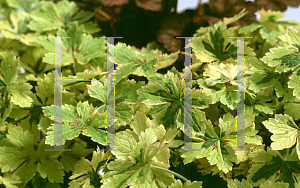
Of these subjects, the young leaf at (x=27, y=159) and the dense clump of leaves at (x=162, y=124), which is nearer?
the dense clump of leaves at (x=162, y=124)

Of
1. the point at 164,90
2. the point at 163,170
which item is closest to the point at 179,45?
the point at 164,90

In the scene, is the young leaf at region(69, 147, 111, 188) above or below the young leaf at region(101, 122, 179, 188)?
below

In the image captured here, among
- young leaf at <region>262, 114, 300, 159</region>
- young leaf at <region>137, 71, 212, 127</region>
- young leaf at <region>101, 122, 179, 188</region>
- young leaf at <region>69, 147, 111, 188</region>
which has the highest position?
young leaf at <region>137, 71, 212, 127</region>

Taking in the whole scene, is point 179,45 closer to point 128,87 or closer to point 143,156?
point 128,87

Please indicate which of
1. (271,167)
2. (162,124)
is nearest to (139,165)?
(162,124)

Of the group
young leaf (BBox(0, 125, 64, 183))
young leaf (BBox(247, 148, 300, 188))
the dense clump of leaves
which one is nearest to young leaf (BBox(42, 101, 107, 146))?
the dense clump of leaves

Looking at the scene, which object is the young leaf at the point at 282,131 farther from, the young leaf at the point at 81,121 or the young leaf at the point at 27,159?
the young leaf at the point at 27,159

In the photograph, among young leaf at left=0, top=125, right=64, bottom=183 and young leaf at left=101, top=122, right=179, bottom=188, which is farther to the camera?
young leaf at left=0, top=125, right=64, bottom=183

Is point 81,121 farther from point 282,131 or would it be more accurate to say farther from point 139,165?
point 282,131

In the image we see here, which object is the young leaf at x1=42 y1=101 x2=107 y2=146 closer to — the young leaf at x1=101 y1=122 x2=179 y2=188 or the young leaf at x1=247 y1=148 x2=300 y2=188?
the young leaf at x1=101 y1=122 x2=179 y2=188

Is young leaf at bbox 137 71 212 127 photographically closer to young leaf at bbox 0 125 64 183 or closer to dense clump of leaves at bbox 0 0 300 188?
dense clump of leaves at bbox 0 0 300 188

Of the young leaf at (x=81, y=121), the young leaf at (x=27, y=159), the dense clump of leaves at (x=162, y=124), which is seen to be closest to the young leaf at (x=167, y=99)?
the dense clump of leaves at (x=162, y=124)

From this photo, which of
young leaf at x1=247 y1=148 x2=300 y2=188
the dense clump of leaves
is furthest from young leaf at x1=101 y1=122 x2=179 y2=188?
young leaf at x1=247 y1=148 x2=300 y2=188

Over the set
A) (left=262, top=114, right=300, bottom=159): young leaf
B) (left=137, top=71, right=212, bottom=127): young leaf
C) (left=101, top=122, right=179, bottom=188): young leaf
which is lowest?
(left=101, top=122, right=179, bottom=188): young leaf
